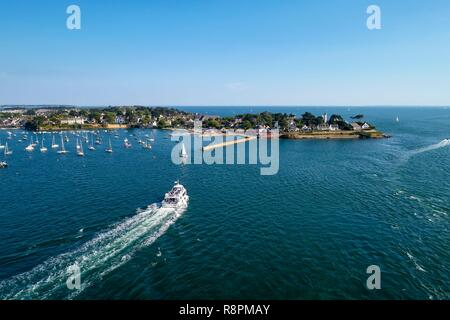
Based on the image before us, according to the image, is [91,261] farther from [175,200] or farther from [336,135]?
[336,135]

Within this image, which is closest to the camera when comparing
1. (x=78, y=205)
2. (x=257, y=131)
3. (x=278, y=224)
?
(x=278, y=224)

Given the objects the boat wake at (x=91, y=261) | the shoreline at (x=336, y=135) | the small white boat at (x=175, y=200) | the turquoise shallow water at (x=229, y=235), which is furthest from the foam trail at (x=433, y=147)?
the boat wake at (x=91, y=261)

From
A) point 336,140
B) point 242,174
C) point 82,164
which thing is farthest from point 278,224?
point 336,140

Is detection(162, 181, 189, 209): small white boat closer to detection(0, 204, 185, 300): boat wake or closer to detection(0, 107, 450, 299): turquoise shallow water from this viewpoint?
detection(0, 107, 450, 299): turquoise shallow water

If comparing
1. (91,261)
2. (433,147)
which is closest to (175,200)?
(91,261)

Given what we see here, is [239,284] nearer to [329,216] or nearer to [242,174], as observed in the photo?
[329,216]

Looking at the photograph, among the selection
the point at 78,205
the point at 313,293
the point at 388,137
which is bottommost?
the point at 313,293


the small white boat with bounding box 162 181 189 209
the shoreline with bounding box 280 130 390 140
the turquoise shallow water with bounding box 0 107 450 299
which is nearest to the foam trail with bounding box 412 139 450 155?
the shoreline with bounding box 280 130 390 140

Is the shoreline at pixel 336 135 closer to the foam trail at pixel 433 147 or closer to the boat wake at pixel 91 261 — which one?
the foam trail at pixel 433 147

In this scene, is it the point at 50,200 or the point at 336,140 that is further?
the point at 336,140
